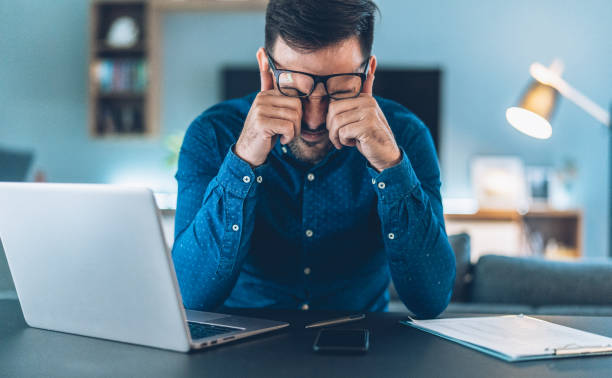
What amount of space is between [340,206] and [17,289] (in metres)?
0.67

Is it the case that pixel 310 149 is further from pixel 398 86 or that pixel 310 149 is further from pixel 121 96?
pixel 121 96

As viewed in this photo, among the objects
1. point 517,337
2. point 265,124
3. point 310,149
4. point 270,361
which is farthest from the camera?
point 310,149

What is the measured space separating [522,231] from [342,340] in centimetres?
391

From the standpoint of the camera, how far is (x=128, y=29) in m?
4.44

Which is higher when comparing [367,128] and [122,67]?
[122,67]

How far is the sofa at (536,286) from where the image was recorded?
195 cm

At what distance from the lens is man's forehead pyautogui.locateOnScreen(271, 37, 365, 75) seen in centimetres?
109

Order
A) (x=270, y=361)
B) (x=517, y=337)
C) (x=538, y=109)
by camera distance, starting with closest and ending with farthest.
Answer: (x=270, y=361) → (x=517, y=337) → (x=538, y=109)

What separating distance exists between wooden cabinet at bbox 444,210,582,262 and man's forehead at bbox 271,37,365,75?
312cm

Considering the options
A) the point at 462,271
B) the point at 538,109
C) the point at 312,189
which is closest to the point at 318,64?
the point at 312,189

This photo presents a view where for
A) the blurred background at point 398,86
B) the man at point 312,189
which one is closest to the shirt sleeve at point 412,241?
the man at point 312,189

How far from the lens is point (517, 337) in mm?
794

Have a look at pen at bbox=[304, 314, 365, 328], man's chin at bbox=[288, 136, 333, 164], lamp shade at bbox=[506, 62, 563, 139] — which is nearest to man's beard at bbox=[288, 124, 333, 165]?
man's chin at bbox=[288, 136, 333, 164]

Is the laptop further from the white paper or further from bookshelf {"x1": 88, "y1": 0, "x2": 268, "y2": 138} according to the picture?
bookshelf {"x1": 88, "y1": 0, "x2": 268, "y2": 138}
